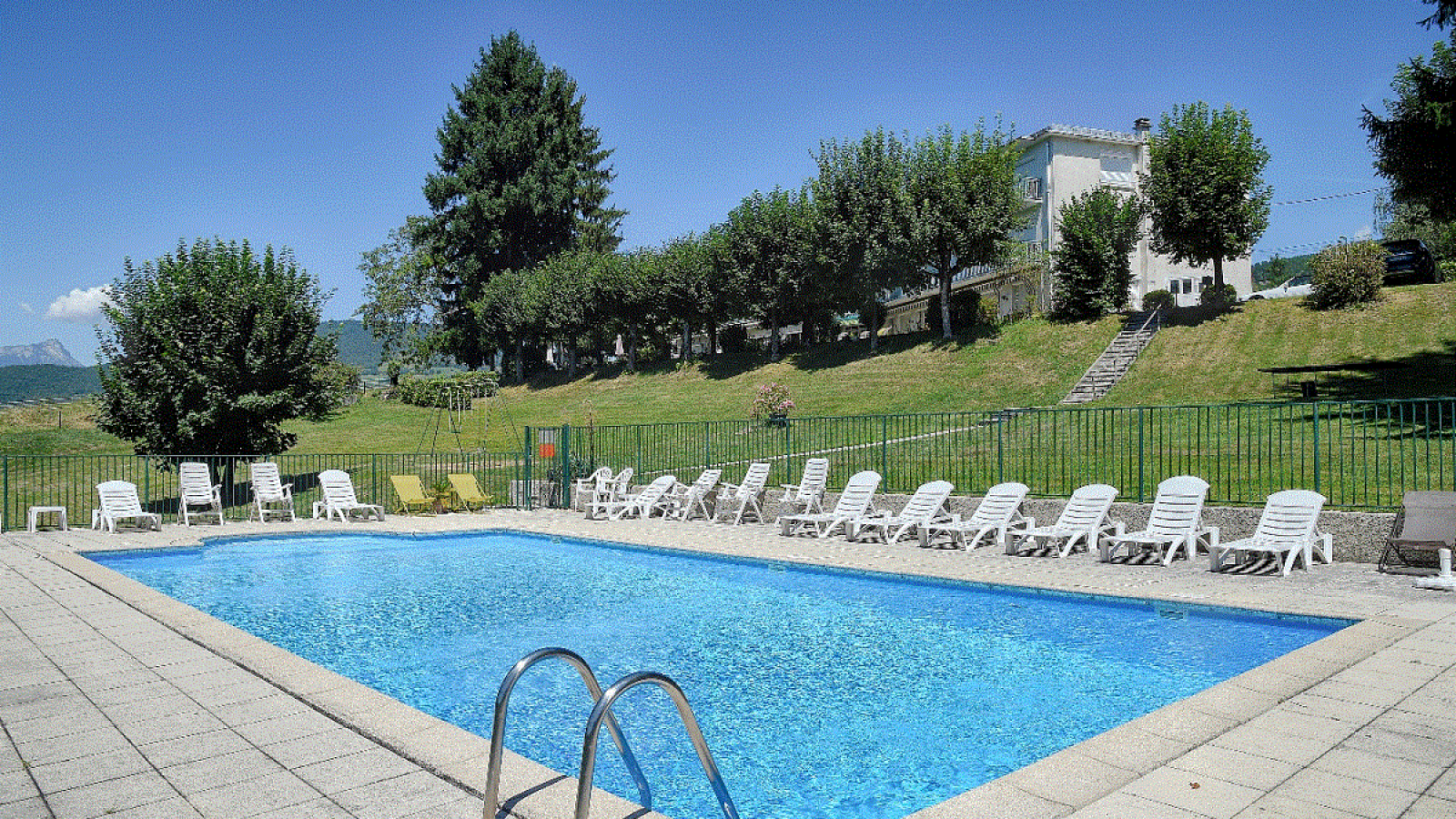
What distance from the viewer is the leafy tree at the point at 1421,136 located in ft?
59.9

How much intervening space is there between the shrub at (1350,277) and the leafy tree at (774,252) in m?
18.1

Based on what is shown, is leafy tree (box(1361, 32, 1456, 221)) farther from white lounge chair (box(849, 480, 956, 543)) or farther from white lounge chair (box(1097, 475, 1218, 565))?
white lounge chair (box(849, 480, 956, 543))

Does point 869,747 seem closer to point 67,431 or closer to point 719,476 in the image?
point 719,476

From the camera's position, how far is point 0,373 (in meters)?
109

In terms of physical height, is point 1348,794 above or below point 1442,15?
below

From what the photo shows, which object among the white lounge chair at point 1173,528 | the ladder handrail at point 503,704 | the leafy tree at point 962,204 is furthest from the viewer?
the leafy tree at point 962,204

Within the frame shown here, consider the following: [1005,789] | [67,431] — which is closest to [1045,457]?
[1005,789]

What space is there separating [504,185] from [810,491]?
1702 inches

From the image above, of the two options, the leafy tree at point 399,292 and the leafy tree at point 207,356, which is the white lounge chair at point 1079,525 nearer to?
the leafy tree at point 207,356

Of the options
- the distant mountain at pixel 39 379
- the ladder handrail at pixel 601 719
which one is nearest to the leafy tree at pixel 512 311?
the ladder handrail at pixel 601 719

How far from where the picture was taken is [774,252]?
39938mm

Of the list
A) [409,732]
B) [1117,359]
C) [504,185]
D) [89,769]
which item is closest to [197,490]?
[89,769]

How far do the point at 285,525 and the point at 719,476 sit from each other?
8.49 m

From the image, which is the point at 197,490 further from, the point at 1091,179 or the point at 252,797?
the point at 1091,179
